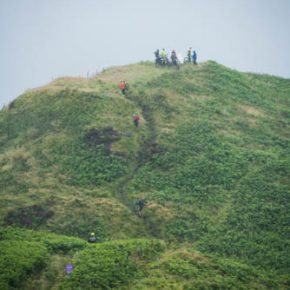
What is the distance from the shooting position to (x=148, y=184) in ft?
171

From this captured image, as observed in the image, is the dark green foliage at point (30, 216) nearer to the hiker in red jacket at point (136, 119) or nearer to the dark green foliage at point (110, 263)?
the dark green foliage at point (110, 263)

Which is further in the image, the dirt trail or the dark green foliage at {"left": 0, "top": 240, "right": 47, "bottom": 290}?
the dirt trail

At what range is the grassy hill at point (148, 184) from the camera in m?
38.4

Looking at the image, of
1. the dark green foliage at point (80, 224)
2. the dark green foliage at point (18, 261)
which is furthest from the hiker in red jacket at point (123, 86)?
the dark green foliage at point (18, 261)

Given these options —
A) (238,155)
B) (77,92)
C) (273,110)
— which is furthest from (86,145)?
(273,110)

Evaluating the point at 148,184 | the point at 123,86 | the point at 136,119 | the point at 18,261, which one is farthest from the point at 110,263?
the point at 123,86

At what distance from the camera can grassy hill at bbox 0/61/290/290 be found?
3844 cm

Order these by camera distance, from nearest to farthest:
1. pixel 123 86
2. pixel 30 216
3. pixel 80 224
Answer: pixel 80 224, pixel 30 216, pixel 123 86

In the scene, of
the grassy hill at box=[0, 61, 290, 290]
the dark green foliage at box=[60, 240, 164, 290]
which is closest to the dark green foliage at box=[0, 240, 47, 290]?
the grassy hill at box=[0, 61, 290, 290]

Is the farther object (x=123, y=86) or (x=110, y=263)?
(x=123, y=86)

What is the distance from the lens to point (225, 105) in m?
68.8

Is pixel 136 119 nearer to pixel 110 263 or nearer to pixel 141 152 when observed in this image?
pixel 141 152

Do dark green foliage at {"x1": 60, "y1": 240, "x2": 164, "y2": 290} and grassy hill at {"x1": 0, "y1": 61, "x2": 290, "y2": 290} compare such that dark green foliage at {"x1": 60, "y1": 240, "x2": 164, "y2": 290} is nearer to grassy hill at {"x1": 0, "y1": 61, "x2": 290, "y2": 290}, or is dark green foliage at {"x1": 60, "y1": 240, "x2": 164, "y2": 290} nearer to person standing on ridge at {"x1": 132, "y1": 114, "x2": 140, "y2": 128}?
grassy hill at {"x1": 0, "y1": 61, "x2": 290, "y2": 290}

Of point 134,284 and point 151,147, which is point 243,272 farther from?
point 151,147
